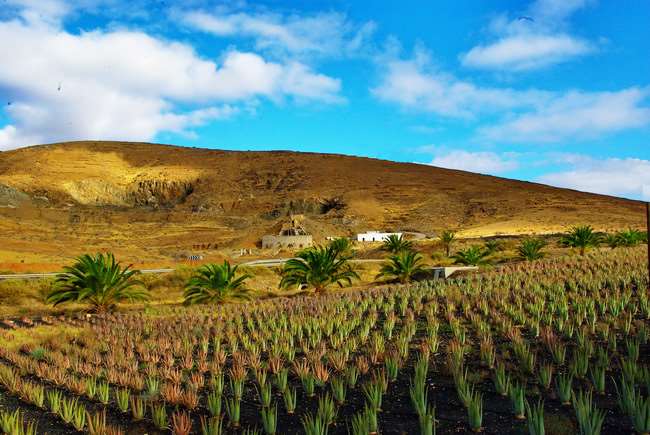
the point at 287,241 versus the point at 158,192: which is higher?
the point at 158,192

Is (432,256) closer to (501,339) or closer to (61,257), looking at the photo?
(61,257)

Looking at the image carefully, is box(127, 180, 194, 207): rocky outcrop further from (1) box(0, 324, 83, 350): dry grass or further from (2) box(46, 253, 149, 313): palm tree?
(1) box(0, 324, 83, 350): dry grass

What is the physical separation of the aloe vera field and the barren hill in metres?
32.6

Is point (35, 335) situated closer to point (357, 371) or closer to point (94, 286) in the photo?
point (94, 286)

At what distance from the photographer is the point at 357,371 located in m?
9.73

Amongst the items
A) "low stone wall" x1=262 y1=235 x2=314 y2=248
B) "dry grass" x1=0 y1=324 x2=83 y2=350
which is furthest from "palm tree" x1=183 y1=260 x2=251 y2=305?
"low stone wall" x1=262 y1=235 x2=314 y2=248

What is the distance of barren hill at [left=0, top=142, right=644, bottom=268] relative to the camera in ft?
225

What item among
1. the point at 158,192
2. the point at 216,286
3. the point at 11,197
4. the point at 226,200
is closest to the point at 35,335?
the point at 216,286

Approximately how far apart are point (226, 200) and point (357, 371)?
94.7 metres

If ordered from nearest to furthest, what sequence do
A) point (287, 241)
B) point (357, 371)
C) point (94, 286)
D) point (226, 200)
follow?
point (357, 371), point (94, 286), point (287, 241), point (226, 200)

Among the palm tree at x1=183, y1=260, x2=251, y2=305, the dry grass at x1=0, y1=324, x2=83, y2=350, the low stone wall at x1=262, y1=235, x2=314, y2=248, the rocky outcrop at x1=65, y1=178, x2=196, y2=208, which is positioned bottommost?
the dry grass at x1=0, y1=324, x2=83, y2=350

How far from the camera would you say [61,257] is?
4288cm

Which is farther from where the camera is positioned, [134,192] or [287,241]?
[134,192]

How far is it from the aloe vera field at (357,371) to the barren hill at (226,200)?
107 ft
